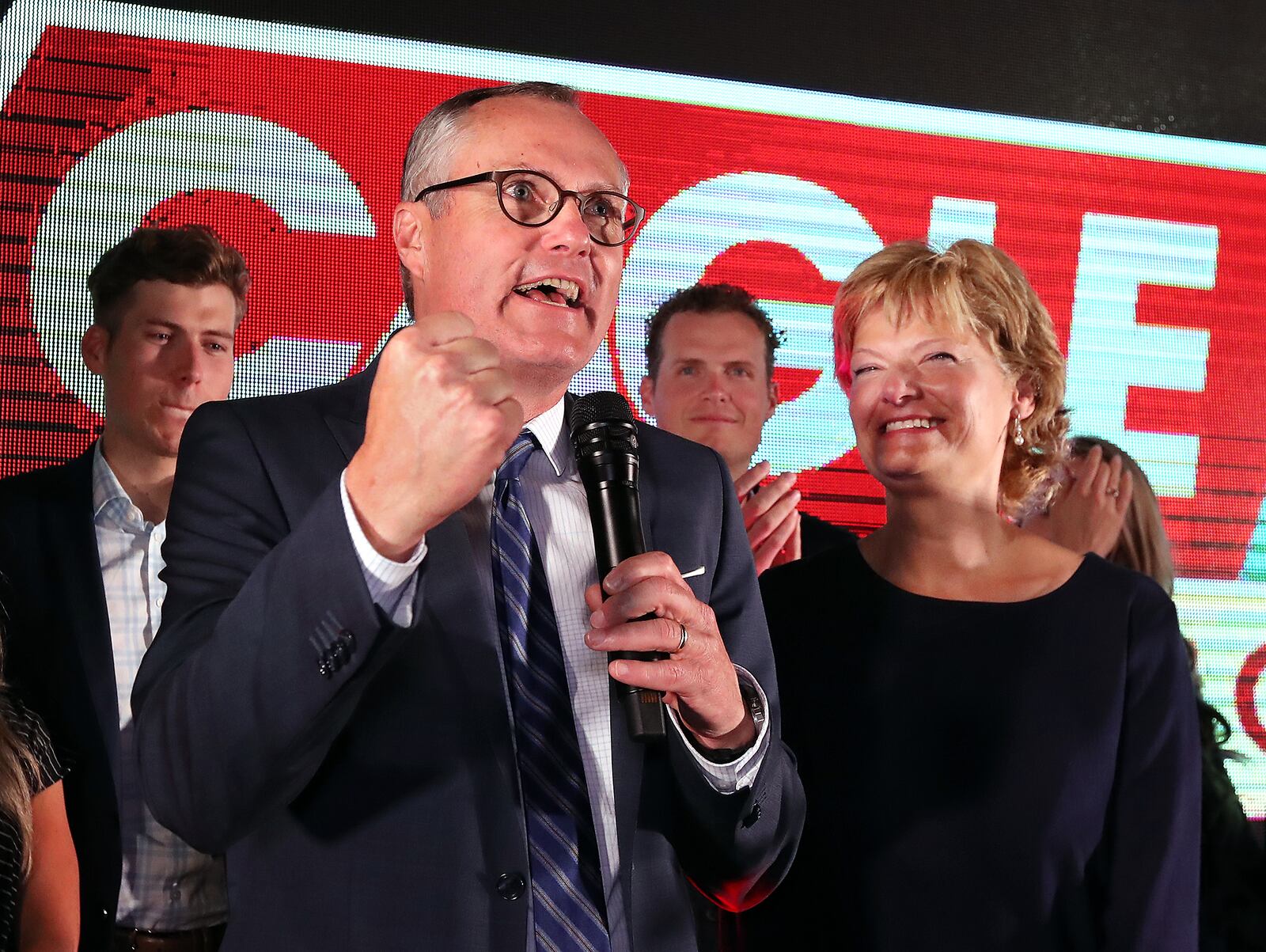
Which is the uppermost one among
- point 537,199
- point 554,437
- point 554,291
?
point 537,199

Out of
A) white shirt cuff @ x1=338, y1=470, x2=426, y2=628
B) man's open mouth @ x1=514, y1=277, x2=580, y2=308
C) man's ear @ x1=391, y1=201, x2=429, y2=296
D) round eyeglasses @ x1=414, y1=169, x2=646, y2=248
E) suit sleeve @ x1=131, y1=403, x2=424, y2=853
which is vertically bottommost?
suit sleeve @ x1=131, y1=403, x2=424, y2=853

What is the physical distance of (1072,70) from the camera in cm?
411

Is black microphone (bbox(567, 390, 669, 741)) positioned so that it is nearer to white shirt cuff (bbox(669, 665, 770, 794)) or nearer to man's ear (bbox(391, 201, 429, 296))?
white shirt cuff (bbox(669, 665, 770, 794))

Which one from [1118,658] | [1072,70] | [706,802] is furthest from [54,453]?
[1072,70]

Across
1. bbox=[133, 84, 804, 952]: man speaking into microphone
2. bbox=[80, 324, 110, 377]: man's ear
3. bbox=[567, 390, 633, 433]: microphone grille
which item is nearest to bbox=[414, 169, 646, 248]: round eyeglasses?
bbox=[133, 84, 804, 952]: man speaking into microphone

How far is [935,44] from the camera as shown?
399cm

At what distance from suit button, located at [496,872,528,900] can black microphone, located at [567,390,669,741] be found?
0.66 ft

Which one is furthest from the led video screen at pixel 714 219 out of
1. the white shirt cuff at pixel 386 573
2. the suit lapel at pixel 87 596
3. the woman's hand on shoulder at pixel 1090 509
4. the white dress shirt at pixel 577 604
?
the white shirt cuff at pixel 386 573

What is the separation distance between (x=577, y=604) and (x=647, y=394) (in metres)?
2.06

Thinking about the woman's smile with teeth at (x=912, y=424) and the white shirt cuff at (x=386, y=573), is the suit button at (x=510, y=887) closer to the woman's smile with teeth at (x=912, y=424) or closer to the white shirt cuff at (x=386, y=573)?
the white shirt cuff at (x=386, y=573)

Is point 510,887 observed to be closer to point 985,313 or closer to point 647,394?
point 985,313

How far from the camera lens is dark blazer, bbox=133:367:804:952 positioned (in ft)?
3.88

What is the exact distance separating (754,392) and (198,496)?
7.17 feet

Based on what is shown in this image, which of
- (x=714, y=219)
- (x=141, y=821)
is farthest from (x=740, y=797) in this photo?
(x=714, y=219)
